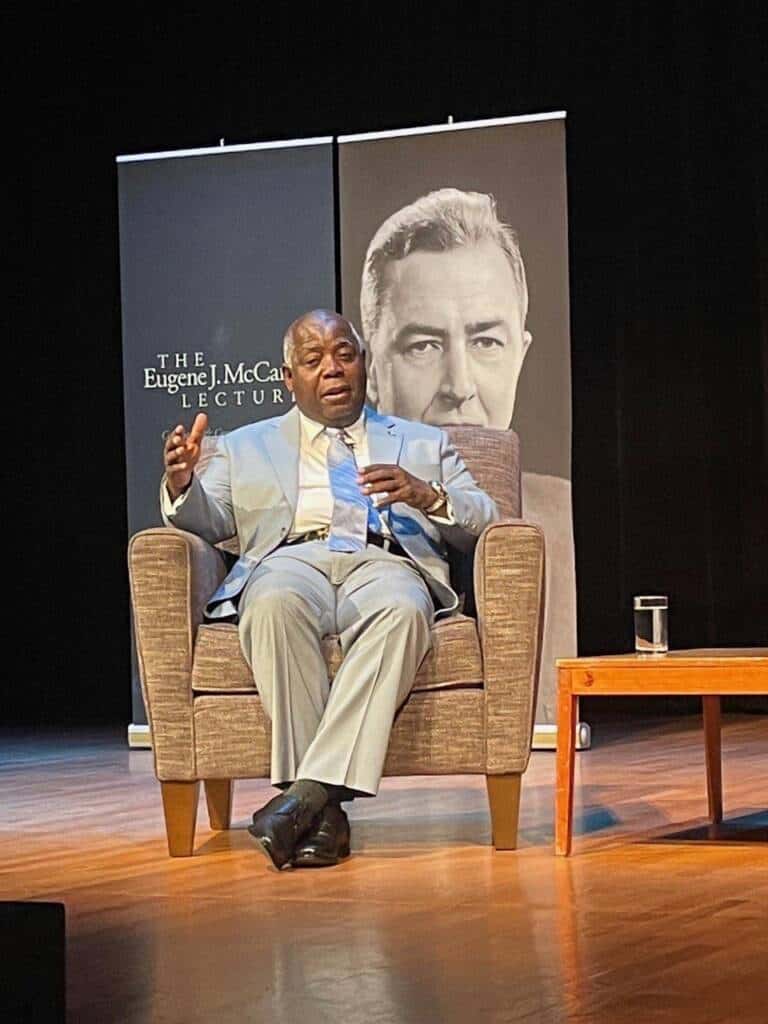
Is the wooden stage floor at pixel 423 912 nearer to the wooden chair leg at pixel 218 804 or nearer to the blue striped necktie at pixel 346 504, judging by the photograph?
the wooden chair leg at pixel 218 804

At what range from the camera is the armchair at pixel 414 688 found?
138 inches

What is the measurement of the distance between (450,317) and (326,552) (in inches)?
86.2

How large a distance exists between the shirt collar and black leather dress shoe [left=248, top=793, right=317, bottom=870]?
2.89 ft

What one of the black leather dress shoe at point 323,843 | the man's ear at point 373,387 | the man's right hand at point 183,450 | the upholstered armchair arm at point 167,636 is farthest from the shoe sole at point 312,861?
the man's ear at point 373,387

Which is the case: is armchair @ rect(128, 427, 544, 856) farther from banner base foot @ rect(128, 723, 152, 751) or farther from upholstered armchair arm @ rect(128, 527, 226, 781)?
banner base foot @ rect(128, 723, 152, 751)

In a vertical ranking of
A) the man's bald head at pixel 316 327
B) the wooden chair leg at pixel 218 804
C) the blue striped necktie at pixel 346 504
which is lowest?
the wooden chair leg at pixel 218 804

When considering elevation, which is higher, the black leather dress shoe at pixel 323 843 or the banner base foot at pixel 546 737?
the black leather dress shoe at pixel 323 843

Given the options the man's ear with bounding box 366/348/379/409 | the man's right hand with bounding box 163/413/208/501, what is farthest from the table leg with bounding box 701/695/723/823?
the man's ear with bounding box 366/348/379/409

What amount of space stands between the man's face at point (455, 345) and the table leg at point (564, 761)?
2.40m

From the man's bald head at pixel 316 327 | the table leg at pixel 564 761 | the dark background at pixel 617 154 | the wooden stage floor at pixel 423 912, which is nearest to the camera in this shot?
the wooden stage floor at pixel 423 912

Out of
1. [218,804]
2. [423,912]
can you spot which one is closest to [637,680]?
[423,912]

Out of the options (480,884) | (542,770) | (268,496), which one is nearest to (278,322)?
(542,770)

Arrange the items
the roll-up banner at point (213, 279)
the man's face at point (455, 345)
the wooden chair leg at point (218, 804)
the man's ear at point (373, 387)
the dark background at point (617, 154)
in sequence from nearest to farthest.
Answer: the wooden chair leg at point (218, 804), the man's face at point (455, 345), the man's ear at point (373, 387), the roll-up banner at point (213, 279), the dark background at point (617, 154)

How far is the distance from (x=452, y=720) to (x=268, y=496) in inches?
26.1
